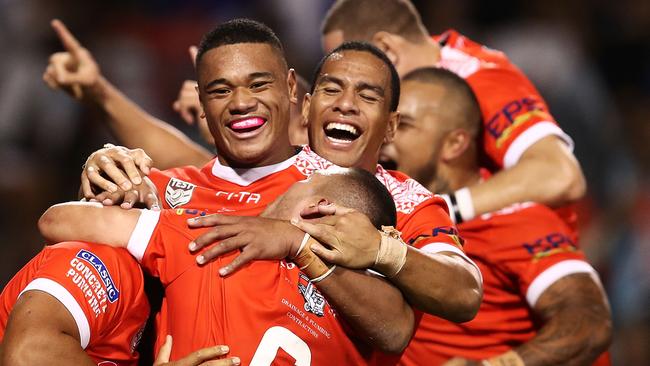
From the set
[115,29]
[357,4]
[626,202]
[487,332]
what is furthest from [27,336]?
[115,29]

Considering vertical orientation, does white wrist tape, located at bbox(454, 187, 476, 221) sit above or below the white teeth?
below

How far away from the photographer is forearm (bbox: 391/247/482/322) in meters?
3.22

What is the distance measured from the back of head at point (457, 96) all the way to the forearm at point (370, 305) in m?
1.68

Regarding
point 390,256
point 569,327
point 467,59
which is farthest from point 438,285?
point 467,59

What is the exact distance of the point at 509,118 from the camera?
15.8ft

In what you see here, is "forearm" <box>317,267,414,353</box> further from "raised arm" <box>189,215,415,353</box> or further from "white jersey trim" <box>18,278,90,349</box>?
"white jersey trim" <box>18,278,90,349</box>

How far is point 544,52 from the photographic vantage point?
7.23 metres

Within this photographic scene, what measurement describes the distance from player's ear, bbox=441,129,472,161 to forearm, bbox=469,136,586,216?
0.64 feet

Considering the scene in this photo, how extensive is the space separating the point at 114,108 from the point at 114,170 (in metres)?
1.66

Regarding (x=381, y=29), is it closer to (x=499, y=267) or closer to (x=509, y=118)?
(x=509, y=118)

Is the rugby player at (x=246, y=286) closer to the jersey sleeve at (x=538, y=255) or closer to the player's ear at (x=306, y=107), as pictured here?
the player's ear at (x=306, y=107)

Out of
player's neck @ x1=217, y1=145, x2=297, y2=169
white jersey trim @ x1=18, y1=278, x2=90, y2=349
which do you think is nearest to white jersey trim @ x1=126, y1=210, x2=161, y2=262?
white jersey trim @ x1=18, y1=278, x2=90, y2=349

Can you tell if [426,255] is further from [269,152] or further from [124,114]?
[124,114]

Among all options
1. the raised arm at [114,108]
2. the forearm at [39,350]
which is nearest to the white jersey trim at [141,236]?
the forearm at [39,350]
